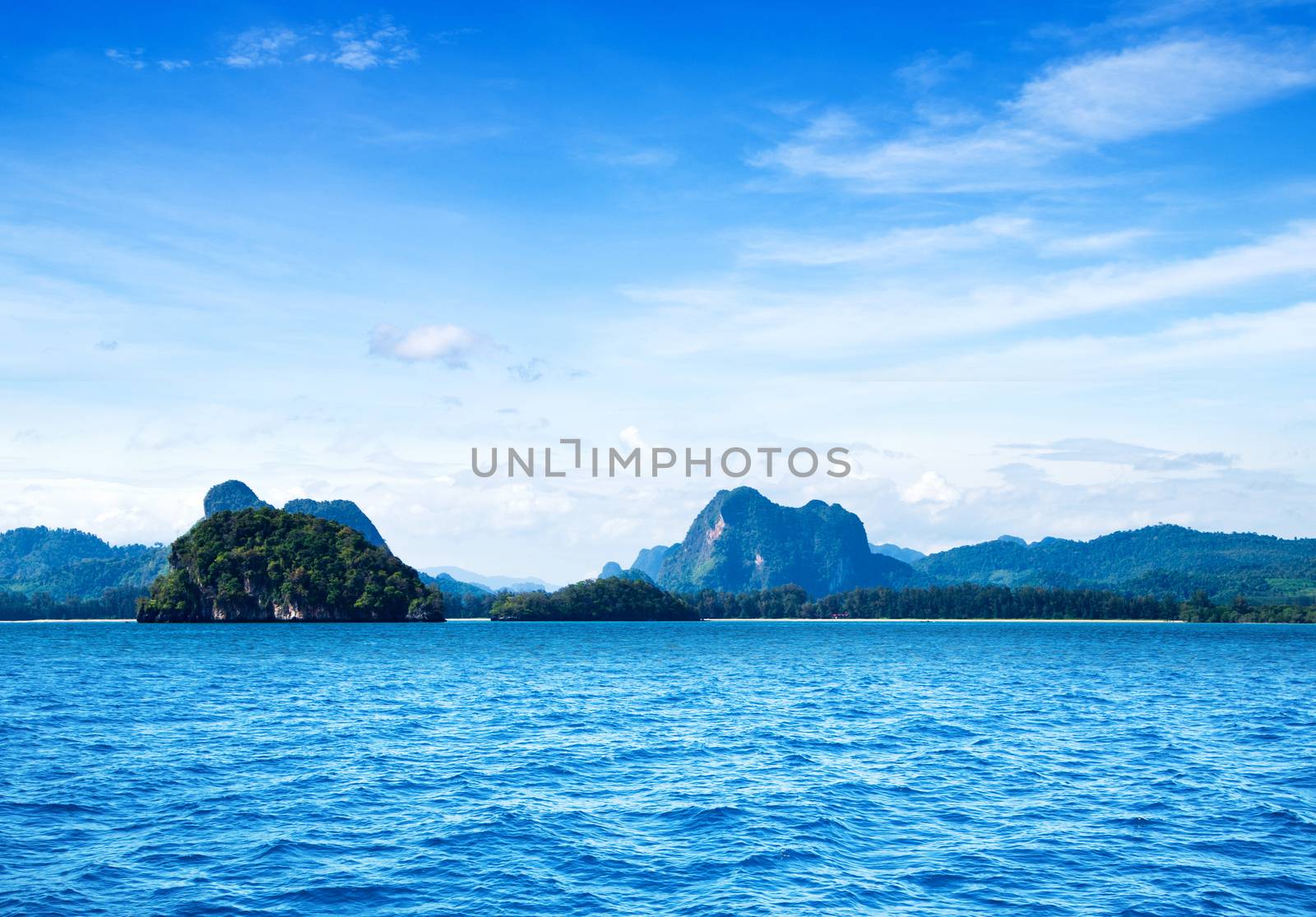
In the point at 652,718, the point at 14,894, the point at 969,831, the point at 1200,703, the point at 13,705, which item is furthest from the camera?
the point at 1200,703

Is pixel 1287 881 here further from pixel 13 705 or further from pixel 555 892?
pixel 13 705

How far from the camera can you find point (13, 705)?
51.9m

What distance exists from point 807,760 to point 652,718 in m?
13.9

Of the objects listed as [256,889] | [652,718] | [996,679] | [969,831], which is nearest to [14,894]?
[256,889]

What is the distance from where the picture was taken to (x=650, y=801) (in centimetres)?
2908

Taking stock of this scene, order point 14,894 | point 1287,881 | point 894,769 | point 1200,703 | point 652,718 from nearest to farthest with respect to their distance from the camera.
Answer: point 14,894 < point 1287,881 < point 894,769 < point 652,718 < point 1200,703

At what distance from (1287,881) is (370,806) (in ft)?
71.9

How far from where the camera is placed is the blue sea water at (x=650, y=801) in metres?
20.6

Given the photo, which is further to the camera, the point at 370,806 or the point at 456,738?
the point at 456,738

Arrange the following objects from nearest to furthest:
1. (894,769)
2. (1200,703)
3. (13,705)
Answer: (894,769)
(13,705)
(1200,703)

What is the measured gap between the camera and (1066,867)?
73.0 ft

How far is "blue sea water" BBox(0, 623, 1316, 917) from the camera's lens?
2058cm

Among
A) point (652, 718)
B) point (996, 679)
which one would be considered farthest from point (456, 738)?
point (996, 679)

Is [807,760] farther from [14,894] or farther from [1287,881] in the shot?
[14,894]
